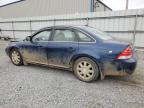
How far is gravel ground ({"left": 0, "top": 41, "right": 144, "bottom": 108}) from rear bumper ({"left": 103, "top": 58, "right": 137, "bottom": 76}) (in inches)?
15.9

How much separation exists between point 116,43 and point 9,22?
1463 cm

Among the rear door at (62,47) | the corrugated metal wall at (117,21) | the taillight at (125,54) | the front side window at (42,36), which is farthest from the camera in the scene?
the corrugated metal wall at (117,21)

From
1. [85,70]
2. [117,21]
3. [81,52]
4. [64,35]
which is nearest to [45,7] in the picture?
[117,21]

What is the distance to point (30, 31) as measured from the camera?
1327 cm

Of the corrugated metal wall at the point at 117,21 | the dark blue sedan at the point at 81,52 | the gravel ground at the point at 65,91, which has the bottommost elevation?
the gravel ground at the point at 65,91

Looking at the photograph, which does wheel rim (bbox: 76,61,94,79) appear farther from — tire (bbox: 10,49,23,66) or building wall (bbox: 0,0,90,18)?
building wall (bbox: 0,0,90,18)

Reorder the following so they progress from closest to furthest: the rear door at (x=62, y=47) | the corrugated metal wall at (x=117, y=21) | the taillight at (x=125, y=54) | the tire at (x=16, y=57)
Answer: the taillight at (x=125, y=54) < the rear door at (x=62, y=47) < the tire at (x=16, y=57) < the corrugated metal wall at (x=117, y=21)

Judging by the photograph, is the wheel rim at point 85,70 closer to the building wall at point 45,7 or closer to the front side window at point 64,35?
the front side window at point 64,35

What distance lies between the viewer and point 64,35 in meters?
4.05

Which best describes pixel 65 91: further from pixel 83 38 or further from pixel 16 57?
pixel 16 57

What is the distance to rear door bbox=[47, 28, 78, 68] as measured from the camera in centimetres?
381

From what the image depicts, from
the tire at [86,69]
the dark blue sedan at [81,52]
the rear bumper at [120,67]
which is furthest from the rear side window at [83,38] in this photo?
the rear bumper at [120,67]

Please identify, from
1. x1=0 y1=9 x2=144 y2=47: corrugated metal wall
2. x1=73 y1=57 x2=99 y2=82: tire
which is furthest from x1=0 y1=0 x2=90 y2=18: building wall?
x1=73 y1=57 x2=99 y2=82: tire

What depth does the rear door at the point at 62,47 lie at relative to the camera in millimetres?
3811
